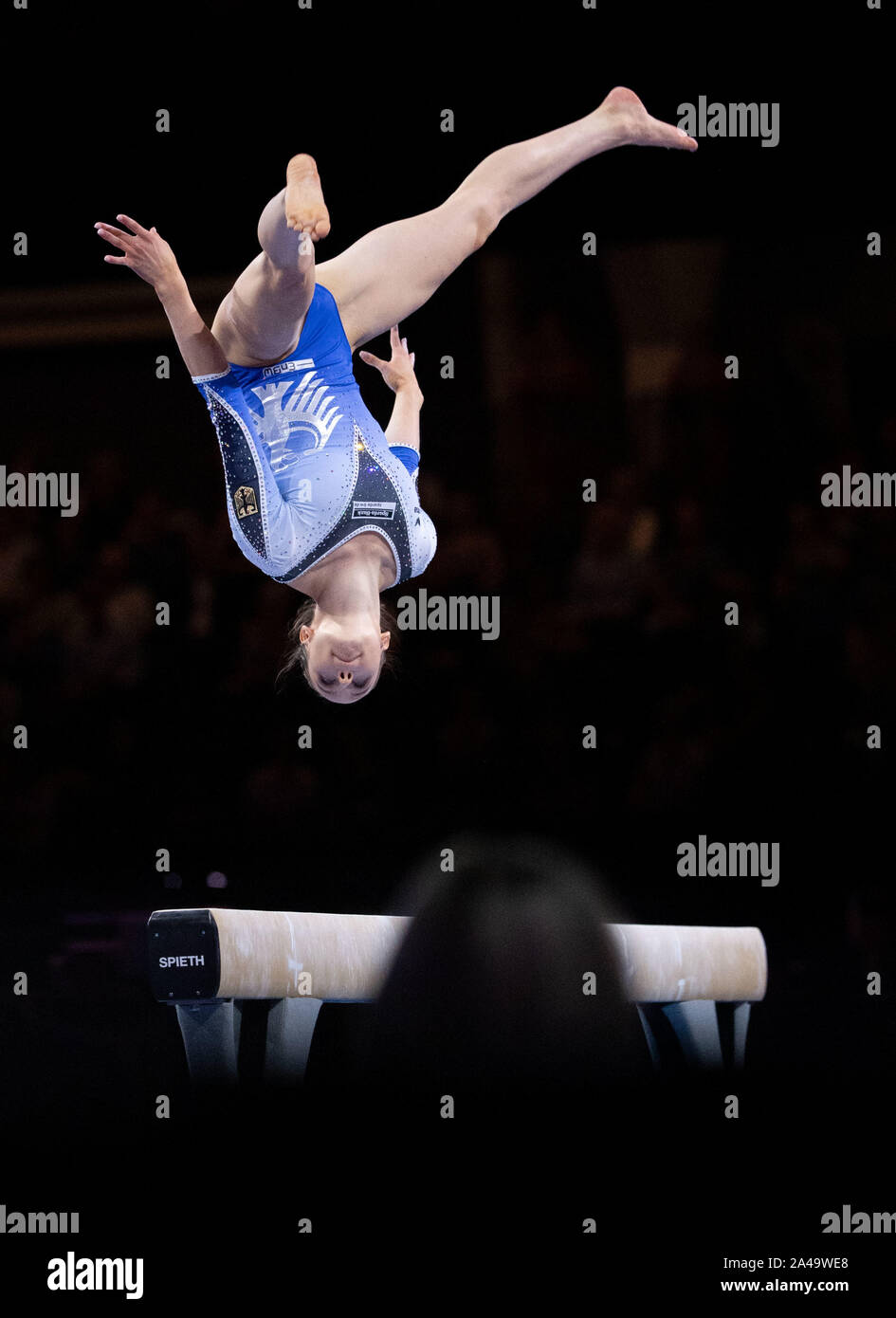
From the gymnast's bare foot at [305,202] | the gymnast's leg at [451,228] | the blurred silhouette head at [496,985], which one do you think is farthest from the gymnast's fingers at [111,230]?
the blurred silhouette head at [496,985]

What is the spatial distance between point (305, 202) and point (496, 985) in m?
1.78

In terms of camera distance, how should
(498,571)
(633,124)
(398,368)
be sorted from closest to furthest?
(633,124) < (398,368) < (498,571)

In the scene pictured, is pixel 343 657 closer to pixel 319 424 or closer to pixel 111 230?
pixel 319 424

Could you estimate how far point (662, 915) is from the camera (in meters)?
6.02

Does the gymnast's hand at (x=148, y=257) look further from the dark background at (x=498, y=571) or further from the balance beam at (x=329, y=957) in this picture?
the dark background at (x=498, y=571)

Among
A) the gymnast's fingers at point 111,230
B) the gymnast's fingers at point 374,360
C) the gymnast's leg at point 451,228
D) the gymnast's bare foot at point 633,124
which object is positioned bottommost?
the gymnast's fingers at point 374,360

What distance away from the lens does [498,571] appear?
7.02 metres

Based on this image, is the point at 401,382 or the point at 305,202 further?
the point at 401,382

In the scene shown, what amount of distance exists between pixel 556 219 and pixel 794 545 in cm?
201

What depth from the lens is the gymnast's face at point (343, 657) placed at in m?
4.21

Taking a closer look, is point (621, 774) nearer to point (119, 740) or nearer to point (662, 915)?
point (662, 915)

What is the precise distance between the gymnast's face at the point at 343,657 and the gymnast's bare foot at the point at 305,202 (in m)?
1.07

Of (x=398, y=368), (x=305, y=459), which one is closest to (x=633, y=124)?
(x=398, y=368)

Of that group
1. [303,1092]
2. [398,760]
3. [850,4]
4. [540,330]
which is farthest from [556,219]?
[303,1092]
